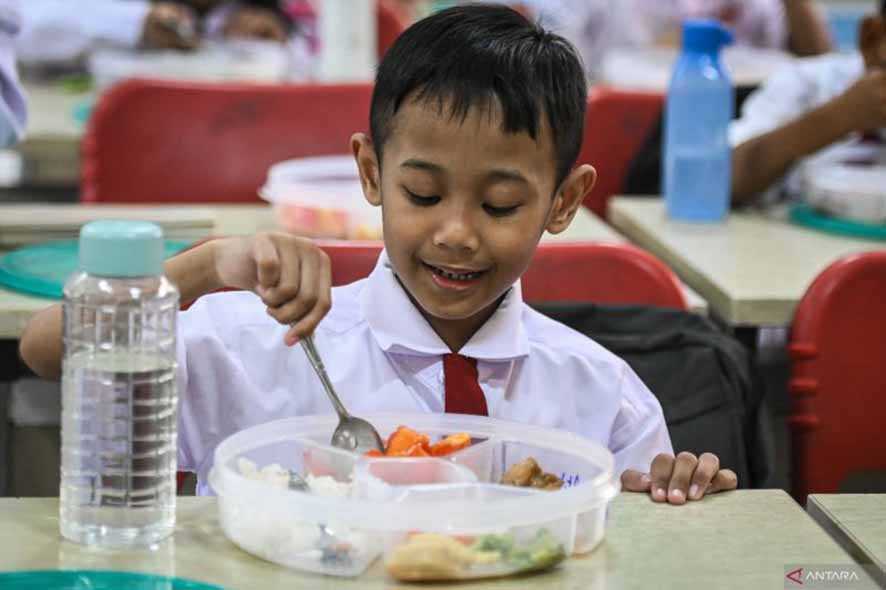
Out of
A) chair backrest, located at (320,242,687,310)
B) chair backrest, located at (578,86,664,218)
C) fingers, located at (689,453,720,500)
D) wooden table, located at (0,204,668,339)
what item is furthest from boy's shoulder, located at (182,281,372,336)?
chair backrest, located at (578,86,664,218)

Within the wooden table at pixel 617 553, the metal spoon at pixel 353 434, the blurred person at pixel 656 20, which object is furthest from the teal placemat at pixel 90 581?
the blurred person at pixel 656 20

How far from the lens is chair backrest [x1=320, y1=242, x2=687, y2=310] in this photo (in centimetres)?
197

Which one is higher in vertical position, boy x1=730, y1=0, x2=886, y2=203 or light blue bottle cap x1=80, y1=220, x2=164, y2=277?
light blue bottle cap x1=80, y1=220, x2=164, y2=277

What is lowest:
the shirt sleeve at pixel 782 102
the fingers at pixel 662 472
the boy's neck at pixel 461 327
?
the fingers at pixel 662 472

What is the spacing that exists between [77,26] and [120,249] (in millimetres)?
3733

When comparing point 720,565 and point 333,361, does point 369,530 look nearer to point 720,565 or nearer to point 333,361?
point 720,565

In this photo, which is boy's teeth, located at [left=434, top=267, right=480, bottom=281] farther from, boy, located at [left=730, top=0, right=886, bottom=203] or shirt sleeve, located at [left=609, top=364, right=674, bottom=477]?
boy, located at [left=730, top=0, right=886, bottom=203]

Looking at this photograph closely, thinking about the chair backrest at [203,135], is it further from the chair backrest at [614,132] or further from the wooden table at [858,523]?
the wooden table at [858,523]

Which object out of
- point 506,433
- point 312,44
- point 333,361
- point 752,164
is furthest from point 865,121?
point 312,44

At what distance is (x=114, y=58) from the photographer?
13.6ft

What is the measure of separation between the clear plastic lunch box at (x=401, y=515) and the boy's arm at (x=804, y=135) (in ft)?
5.77

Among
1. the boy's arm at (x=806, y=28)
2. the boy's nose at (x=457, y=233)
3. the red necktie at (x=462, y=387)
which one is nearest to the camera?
the boy's nose at (x=457, y=233)

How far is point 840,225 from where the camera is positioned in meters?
2.65

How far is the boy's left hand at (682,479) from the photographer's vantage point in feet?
3.94
